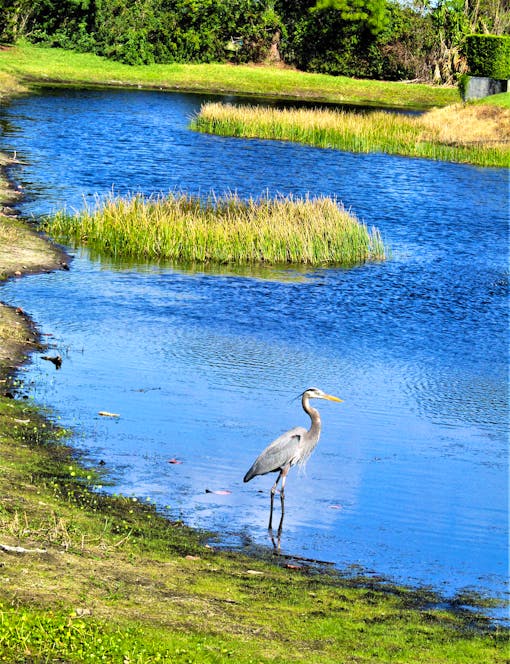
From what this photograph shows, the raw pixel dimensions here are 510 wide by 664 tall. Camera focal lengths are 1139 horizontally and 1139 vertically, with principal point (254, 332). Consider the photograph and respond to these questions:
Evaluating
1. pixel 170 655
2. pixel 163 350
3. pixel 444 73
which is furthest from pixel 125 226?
pixel 444 73

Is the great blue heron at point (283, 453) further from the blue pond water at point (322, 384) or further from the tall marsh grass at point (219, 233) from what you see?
the tall marsh grass at point (219, 233)

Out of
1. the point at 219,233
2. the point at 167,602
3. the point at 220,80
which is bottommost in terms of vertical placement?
the point at 219,233

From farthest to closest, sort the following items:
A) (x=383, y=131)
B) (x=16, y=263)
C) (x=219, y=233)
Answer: (x=383, y=131)
(x=219, y=233)
(x=16, y=263)

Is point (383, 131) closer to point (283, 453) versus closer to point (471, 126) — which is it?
point (471, 126)

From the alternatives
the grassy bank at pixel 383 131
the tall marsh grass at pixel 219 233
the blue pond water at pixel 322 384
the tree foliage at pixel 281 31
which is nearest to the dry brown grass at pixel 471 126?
the grassy bank at pixel 383 131

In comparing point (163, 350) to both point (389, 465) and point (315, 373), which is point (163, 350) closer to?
point (315, 373)

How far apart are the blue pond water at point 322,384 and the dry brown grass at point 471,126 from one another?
16657mm

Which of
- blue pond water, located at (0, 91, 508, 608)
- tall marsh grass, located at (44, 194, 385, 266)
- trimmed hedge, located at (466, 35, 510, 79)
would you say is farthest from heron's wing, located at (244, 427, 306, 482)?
trimmed hedge, located at (466, 35, 510, 79)

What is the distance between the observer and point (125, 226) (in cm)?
2866

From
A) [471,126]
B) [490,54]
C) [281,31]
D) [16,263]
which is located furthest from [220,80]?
[16,263]

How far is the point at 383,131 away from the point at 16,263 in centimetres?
3347

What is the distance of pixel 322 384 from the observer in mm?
18250

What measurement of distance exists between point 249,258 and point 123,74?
61.3m

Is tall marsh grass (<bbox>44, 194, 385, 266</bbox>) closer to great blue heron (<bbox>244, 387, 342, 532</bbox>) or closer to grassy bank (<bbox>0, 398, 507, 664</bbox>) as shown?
great blue heron (<bbox>244, 387, 342, 532</bbox>)
